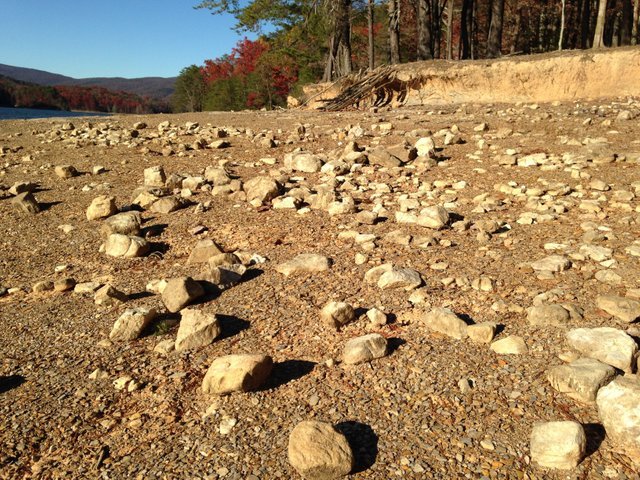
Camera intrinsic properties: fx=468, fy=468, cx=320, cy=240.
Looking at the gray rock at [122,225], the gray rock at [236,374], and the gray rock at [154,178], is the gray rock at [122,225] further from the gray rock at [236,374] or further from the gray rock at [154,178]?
the gray rock at [236,374]

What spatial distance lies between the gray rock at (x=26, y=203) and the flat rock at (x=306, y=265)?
326cm

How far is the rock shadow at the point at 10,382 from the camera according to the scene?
2260 mm

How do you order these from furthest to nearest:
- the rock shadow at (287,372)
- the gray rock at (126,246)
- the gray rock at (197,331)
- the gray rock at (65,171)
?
the gray rock at (65,171) → the gray rock at (126,246) → the gray rock at (197,331) → the rock shadow at (287,372)

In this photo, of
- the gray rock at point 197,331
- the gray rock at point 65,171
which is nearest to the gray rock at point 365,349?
the gray rock at point 197,331

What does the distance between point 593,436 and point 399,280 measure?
138cm

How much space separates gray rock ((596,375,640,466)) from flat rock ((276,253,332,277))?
1.85m

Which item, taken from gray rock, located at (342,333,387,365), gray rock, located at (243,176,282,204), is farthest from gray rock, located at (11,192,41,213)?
gray rock, located at (342,333,387,365)

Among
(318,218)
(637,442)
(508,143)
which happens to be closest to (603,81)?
(508,143)

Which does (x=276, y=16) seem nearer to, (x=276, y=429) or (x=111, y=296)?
(x=111, y=296)

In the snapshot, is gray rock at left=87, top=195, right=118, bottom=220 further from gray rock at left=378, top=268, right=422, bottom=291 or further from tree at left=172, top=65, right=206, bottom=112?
tree at left=172, top=65, right=206, bottom=112

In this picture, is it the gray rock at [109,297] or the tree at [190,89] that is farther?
the tree at [190,89]

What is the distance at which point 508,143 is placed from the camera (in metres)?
6.20

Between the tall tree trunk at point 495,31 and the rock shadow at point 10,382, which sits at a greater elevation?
the tall tree trunk at point 495,31

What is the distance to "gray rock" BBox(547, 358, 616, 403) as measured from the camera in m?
1.90
